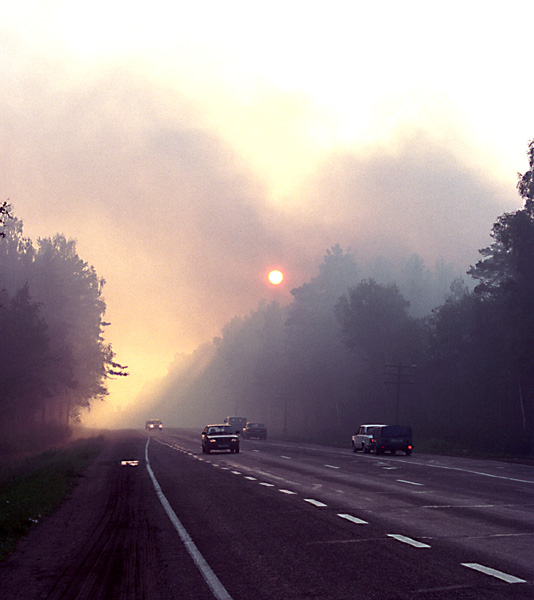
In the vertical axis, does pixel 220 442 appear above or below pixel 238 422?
below

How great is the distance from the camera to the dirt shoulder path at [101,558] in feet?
24.9

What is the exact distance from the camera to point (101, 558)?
31.0 ft

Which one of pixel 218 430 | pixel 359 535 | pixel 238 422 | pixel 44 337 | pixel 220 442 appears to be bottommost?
pixel 359 535

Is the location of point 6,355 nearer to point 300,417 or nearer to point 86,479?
point 86,479

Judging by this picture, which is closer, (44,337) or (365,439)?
(365,439)

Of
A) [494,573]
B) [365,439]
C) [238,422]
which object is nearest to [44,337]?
[365,439]

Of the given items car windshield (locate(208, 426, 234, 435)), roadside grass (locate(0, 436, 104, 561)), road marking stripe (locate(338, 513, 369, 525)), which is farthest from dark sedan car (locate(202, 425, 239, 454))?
road marking stripe (locate(338, 513, 369, 525))

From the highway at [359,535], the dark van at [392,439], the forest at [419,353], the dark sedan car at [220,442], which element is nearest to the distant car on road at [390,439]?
the dark van at [392,439]

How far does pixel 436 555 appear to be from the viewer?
8969 mm

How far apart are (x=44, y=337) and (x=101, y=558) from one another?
44.0 m

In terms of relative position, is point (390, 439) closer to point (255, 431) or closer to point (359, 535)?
point (359, 535)

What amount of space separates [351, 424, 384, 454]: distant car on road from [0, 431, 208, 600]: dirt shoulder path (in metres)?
24.7

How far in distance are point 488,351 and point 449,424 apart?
13018 mm

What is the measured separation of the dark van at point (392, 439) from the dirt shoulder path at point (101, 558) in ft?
78.9
